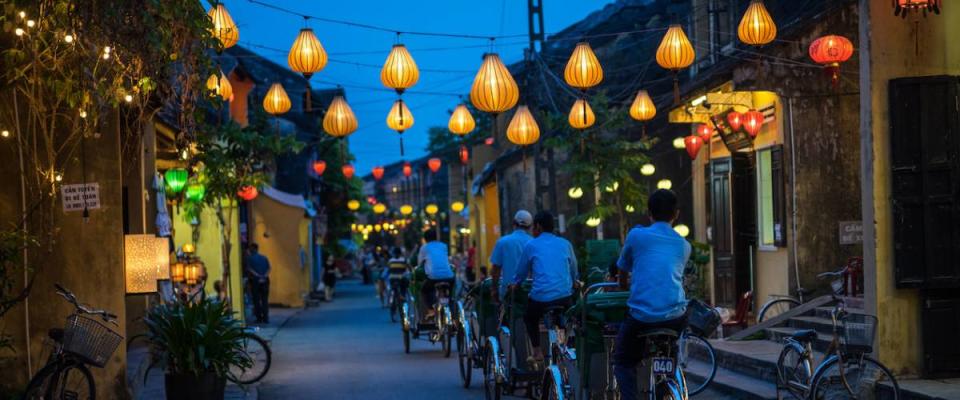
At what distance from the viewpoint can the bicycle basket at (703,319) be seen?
8141 mm

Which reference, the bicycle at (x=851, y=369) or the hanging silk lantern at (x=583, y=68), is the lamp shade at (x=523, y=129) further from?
the bicycle at (x=851, y=369)

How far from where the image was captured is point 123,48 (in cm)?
936

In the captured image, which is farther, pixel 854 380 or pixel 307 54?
pixel 307 54

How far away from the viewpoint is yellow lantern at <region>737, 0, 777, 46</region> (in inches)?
540

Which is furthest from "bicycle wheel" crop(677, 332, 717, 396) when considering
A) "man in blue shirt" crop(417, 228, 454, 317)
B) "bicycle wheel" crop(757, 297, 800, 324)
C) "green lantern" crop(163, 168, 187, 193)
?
"green lantern" crop(163, 168, 187, 193)

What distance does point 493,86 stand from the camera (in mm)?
14281

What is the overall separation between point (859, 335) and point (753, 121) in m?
8.03

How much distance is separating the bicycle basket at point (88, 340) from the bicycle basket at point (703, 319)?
4711 millimetres

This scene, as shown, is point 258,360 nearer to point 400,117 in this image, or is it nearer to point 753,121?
point 400,117

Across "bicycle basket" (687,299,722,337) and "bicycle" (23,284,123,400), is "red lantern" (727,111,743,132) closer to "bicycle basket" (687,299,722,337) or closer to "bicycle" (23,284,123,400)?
"bicycle basket" (687,299,722,337)

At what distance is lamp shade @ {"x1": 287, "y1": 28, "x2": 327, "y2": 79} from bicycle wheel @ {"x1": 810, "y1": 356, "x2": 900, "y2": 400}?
301 inches

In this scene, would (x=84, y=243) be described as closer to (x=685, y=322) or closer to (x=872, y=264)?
(x=685, y=322)

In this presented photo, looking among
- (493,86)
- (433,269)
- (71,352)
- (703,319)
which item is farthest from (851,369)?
(433,269)

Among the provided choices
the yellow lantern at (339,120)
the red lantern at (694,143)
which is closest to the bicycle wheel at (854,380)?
the yellow lantern at (339,120)
